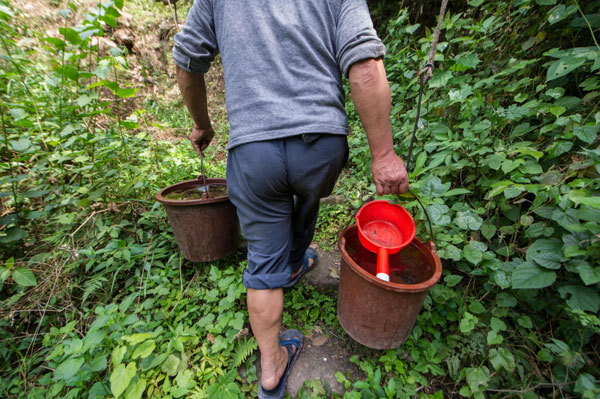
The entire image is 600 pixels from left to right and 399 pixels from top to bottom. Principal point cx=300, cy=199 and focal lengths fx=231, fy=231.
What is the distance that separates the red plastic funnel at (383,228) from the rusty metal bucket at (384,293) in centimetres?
10

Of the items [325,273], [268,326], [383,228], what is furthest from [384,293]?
[325,273]

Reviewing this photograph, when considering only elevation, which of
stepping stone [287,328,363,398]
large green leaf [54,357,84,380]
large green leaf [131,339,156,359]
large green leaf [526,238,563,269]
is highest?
large green leaf [526,238,563,269]

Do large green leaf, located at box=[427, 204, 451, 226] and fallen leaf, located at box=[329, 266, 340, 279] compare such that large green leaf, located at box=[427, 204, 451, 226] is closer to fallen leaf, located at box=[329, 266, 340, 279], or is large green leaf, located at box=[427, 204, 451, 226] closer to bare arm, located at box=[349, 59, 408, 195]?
bare arm, located at box=[349, 59, 408, 195]

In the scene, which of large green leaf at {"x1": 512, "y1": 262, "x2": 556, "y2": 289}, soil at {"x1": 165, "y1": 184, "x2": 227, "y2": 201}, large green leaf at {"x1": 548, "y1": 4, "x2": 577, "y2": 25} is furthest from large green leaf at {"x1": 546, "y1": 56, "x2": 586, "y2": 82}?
soil at {"x1": 165, "y1": 184, "x2": 227, "y2": 201}

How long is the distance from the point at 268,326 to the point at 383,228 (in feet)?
2.87

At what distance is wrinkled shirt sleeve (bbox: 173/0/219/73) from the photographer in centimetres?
116

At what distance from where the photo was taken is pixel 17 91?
2.30 meters

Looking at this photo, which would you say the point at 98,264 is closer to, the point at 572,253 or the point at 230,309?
the point at 230,309

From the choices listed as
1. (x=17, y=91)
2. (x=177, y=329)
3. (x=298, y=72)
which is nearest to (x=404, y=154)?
(x=298, y=72)

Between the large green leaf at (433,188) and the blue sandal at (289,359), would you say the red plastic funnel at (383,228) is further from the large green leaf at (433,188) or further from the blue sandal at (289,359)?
the blue sandal at (289,359)

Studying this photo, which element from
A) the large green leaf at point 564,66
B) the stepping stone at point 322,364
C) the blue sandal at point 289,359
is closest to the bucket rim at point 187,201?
the blue sandal at point 289,359

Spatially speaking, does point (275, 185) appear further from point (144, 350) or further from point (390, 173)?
point (144, 350)

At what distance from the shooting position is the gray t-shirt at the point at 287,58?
102 centimetres

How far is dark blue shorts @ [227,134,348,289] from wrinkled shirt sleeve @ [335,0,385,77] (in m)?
0.35
